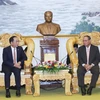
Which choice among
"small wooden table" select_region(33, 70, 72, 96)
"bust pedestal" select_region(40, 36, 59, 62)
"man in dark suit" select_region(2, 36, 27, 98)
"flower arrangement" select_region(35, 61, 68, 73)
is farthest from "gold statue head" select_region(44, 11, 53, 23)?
"small wooden table" select_region(33, 70, 72, 96)

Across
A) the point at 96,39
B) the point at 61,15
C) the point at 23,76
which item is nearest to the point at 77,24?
the point at 61,15

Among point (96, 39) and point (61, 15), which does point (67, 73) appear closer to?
point (96, 39)

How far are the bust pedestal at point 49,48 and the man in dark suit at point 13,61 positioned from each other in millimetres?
611

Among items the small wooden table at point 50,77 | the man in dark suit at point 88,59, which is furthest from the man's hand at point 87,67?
the small wooden table at point 50,77

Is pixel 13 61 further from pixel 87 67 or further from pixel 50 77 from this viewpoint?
pixel 87 67

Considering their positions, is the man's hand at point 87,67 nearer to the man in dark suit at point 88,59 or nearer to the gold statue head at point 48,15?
the man in dark suit at point 88,59

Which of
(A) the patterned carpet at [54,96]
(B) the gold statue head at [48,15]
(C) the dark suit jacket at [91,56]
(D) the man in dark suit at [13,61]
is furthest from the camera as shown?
(B) the gold statue head at [48,15]

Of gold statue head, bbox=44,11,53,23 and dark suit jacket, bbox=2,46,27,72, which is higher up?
gold statue head, bbox=44,11,53,23

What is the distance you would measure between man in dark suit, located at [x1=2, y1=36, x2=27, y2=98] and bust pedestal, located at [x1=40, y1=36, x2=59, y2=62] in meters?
0.61

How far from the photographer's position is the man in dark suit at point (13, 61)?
612 centimetres

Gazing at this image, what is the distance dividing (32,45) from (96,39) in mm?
1360

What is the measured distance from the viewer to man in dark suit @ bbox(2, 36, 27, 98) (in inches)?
241

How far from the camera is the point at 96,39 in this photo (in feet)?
22.5

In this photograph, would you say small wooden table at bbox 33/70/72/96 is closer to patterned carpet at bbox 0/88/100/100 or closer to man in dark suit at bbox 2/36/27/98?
patterned carpet at bbox 0/88/100/100
